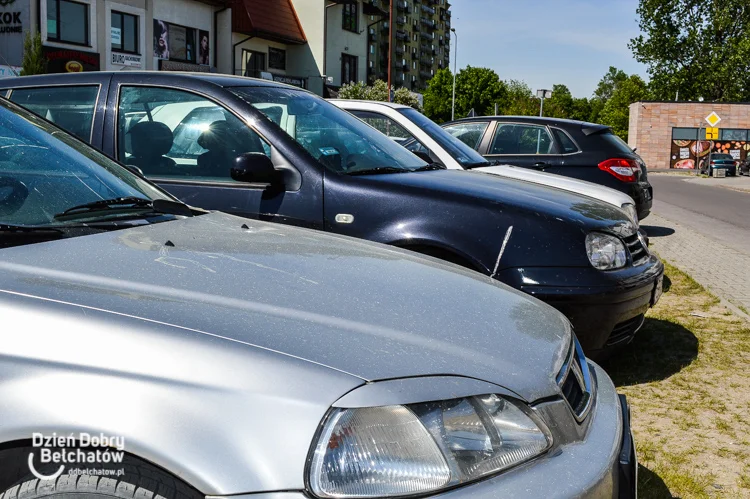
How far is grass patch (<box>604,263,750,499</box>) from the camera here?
351cm

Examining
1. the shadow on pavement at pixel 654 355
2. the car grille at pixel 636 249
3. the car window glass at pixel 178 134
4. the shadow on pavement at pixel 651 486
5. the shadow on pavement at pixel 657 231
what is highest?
the car window glass at pixel 178 134

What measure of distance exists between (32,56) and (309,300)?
25.7 metres

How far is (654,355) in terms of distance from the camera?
18.0 ft

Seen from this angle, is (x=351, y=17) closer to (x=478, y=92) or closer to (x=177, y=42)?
(x=177, y=42)

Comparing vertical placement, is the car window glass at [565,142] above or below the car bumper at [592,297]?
above

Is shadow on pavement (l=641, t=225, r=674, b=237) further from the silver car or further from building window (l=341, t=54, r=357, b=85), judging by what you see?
building window (l=341, t=54, r=357, b=85)

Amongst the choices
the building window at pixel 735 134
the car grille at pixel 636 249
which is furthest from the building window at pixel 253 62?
the building window at pixel 735 134

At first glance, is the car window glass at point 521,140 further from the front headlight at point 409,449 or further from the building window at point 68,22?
the building window at point 68,22

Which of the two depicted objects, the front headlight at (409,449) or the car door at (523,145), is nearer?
the front headlight at (409,449)

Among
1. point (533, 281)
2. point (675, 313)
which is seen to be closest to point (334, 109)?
point (533, 281)

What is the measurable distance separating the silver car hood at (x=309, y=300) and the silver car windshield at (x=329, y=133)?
199cm

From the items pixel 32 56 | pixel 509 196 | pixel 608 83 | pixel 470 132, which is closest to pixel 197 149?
pixel 509 196

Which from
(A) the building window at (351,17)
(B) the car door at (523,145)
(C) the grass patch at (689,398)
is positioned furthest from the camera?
(A) the building window at (351,17)

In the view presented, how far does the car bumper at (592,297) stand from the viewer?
4141mm
